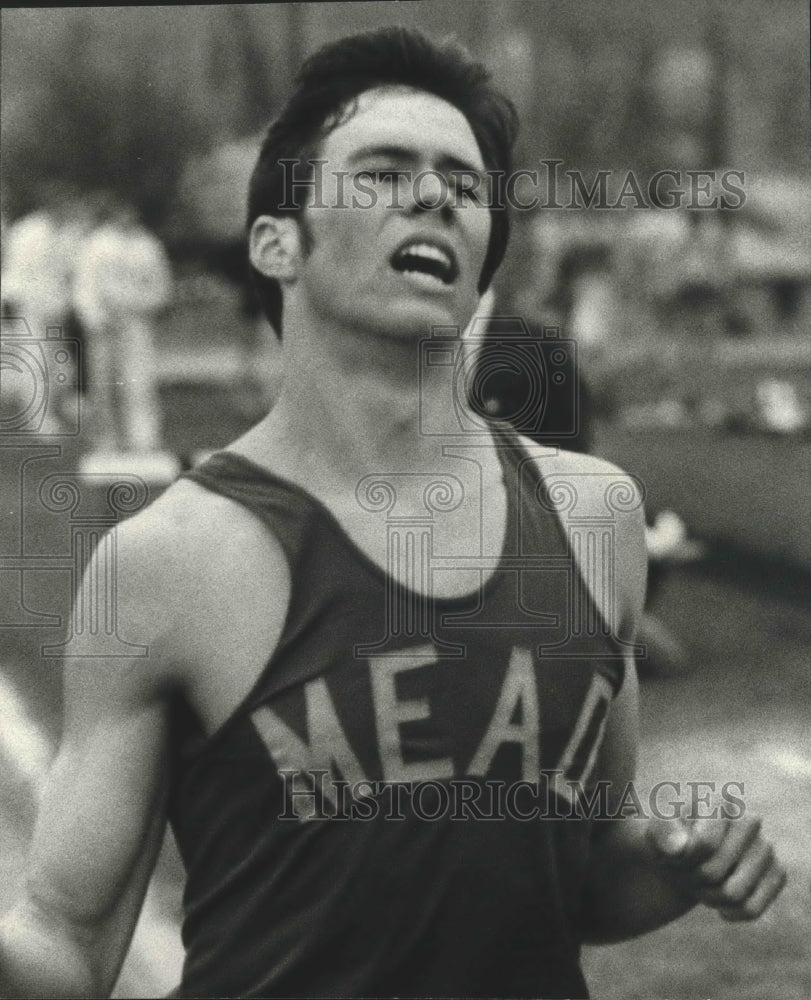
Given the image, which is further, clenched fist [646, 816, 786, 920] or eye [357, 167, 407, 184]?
clenched fist [646, 816, 786, 920]

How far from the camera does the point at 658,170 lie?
2.22 metres

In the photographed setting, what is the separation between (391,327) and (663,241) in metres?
0.47

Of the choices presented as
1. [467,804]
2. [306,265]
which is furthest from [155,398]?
[467,804]

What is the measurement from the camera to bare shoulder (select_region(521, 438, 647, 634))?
223cm

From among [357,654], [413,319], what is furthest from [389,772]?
[413,319]

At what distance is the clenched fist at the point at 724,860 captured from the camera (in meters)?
2.26

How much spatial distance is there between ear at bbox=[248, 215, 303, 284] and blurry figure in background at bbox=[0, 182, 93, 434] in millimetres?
265

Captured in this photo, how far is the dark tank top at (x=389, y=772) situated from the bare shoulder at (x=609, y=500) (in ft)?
0.19

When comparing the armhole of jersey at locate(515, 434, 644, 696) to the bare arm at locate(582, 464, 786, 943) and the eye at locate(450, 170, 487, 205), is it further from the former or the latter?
the eye at locate(450, 170, 487, 205)

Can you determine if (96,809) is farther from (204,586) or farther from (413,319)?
(413,319)

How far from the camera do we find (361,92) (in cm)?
217

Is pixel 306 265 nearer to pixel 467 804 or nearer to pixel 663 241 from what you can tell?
pixel 663 241

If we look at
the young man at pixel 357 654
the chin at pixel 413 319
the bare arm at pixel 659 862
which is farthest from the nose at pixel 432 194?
the bare arm at pixel 659 862

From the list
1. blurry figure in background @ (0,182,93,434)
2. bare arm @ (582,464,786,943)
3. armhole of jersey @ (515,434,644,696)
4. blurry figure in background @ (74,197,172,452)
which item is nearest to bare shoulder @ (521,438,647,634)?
armhole of jersey @ (515,434,644,696)
